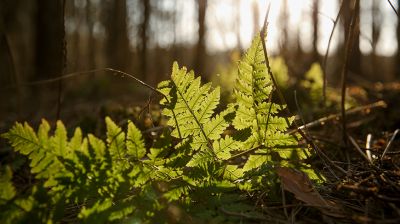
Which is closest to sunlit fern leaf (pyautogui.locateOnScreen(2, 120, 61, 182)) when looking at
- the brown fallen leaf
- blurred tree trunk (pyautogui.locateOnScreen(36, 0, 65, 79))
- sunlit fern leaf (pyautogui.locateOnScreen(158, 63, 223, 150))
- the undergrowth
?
the undergrowth

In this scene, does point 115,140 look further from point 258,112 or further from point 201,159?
point 258,112

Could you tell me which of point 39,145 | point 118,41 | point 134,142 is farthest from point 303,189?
point 118,41

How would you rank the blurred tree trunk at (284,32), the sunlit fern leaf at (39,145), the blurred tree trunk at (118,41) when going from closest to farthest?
the sunlit fern leaf at (39,145), the blurred tree trunk at (284,32), the blurred tree trunk at (118,41)

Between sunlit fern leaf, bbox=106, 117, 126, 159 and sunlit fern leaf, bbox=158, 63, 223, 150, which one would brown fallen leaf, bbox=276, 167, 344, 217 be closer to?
sunlit fern leaf, bbox=158, 63, 223, 150

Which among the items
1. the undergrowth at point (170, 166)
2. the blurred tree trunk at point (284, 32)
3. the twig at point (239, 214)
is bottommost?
the twig at point (239, 214)

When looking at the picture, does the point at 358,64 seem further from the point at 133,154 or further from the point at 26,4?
the point at 26,4

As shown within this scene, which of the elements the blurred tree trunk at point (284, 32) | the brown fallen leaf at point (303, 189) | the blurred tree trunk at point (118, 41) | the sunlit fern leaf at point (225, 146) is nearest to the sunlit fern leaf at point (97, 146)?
the sunlit fern leaf at point (225, 146)

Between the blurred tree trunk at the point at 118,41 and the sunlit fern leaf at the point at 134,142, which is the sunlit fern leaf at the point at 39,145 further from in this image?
the blurred tree trunk at the point at 118,41
